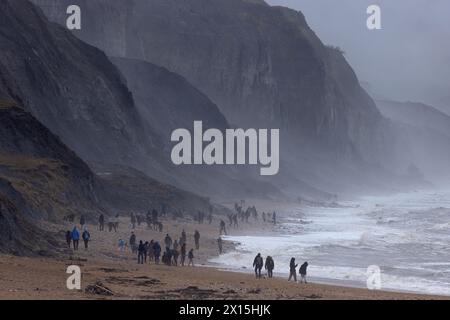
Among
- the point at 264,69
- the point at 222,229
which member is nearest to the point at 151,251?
the point at 222,229

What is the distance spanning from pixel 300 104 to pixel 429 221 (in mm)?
81910

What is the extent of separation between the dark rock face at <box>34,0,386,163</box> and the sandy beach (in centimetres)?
Answer: 7271

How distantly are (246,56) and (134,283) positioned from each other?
11417 cm

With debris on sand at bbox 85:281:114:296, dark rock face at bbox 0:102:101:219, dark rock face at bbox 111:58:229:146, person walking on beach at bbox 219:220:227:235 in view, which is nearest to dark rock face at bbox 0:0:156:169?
dark rock face at bbox 0:102:101:219

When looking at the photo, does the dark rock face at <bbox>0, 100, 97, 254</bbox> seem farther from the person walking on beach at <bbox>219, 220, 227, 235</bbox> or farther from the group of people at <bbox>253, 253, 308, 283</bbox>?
the group of people at <bbox>253, 253, 308, 283</bbox>

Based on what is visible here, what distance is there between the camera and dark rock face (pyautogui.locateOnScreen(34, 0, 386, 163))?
117562mm

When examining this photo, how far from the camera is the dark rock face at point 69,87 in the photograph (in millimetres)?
55250

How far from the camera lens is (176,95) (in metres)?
97.7

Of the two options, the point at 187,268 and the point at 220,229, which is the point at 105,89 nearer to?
the point at 220,229

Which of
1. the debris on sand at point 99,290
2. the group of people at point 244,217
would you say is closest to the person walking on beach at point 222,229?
the group of people at point 244,217

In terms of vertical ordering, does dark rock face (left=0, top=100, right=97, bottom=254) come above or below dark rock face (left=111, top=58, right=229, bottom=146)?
below

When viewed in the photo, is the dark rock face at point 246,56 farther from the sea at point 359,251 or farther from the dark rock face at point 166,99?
the sea at point 359,251

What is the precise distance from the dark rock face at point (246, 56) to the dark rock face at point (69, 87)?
2670cm
